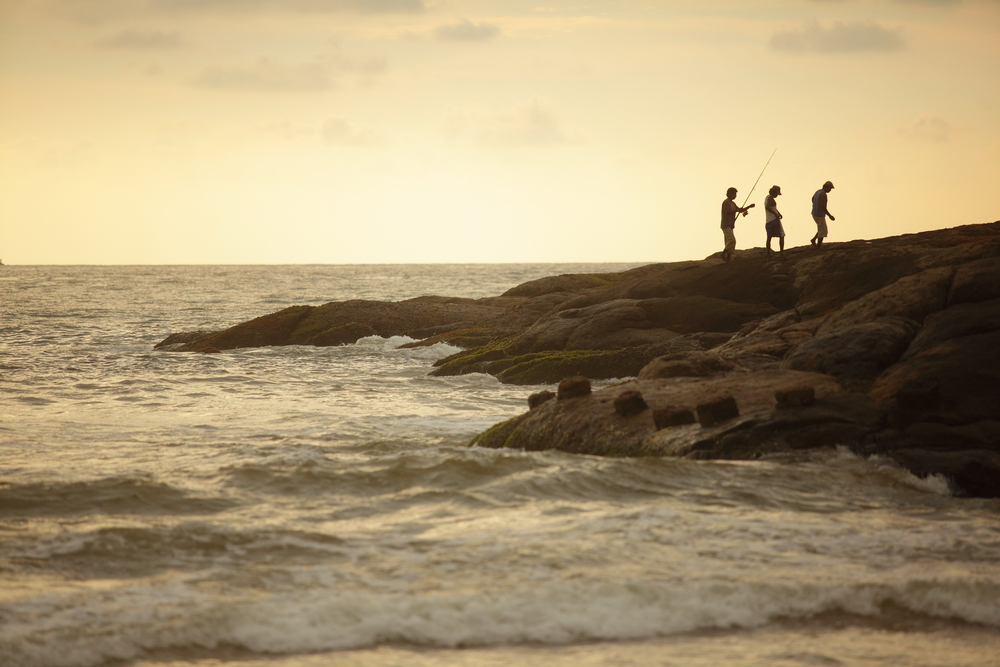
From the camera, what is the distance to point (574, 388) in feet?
39.7

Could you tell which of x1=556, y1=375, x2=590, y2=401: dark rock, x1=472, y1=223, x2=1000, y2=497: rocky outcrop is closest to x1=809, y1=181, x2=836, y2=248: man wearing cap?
x1=472, y1=223, x2=1000, y2=497: rocky outcrop

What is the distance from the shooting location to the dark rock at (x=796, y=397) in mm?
10367

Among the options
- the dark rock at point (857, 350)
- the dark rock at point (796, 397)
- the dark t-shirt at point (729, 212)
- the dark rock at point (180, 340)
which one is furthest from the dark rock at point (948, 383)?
the dark rock at point (180, 340)

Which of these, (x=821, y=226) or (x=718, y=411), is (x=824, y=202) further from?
(x=718, y=411)

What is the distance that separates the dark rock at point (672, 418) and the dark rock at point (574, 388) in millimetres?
1495

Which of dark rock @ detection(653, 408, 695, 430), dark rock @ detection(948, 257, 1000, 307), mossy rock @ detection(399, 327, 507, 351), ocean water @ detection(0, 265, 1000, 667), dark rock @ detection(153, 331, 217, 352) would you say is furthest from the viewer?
dark rock @ detection(153, 331, 217, 352)

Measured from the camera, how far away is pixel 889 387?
10672mm

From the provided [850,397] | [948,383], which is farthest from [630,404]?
[948,383]

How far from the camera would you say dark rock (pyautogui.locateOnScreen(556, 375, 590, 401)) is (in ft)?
39.5

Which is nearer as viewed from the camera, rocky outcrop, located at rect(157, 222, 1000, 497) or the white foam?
the white foam

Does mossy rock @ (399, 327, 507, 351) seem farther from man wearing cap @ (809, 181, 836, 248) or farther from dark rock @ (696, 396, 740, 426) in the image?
dark rock @ (696, 396, 740, 426)

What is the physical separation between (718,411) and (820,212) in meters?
12.3

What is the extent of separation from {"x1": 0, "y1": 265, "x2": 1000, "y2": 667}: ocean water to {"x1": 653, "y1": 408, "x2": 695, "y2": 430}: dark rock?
0.75 m

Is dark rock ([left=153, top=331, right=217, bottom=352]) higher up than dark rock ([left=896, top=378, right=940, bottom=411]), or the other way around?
dark rock ([left=896, top=378, right=940, bottom=411])
